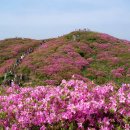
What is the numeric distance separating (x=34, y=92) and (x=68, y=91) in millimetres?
1531

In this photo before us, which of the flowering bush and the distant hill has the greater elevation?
the flowering bush

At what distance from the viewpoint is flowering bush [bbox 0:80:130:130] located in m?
11.3

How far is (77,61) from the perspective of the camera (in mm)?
46469

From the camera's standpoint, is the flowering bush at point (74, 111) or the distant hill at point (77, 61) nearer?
the flowering bush at point (74, 111)

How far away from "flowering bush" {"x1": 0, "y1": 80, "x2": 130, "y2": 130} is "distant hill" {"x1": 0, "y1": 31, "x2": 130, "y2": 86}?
21837 mm

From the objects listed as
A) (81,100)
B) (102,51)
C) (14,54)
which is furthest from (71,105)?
(14,54)

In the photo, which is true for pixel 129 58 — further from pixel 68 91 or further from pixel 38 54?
pixel 68 91

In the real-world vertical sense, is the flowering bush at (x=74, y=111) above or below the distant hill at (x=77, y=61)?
above

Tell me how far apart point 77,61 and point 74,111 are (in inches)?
1386

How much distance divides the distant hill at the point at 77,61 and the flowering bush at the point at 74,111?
21837mm

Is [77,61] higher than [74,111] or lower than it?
lower

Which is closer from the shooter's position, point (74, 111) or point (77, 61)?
point (74, 111)

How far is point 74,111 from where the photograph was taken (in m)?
11.3

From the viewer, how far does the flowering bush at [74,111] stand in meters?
11.3
